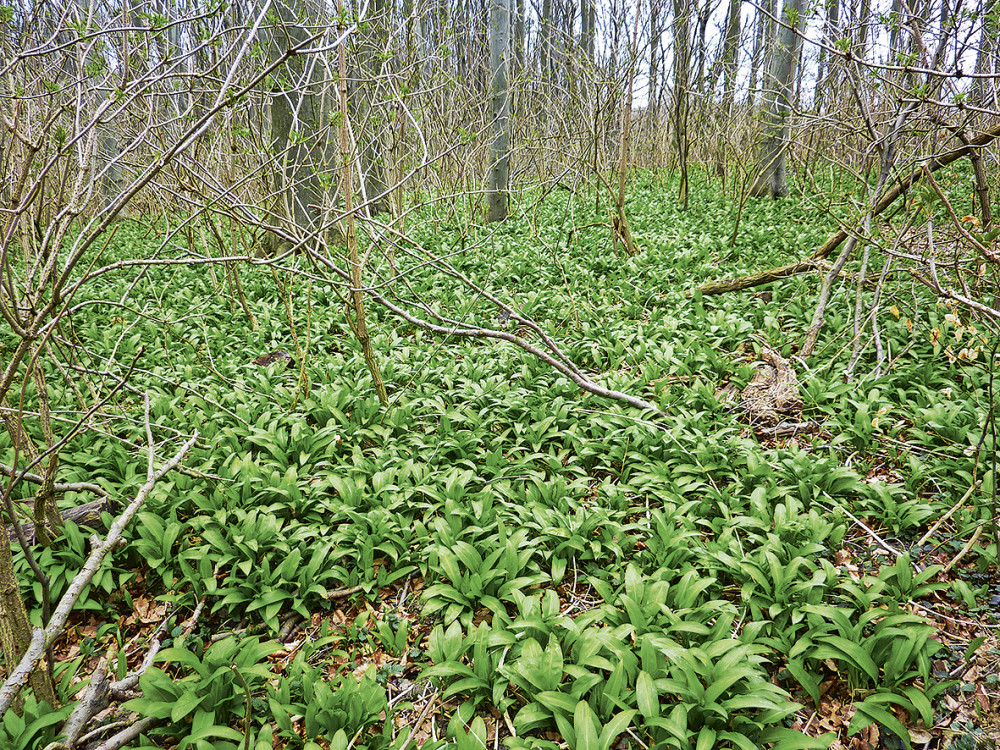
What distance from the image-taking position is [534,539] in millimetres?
2539

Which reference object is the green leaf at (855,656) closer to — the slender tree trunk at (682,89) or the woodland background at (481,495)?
the woodland background at (481,495)

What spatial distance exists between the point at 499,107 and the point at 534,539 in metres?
7.75

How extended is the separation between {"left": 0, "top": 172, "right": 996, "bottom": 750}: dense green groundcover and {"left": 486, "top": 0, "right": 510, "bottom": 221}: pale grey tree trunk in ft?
15.1

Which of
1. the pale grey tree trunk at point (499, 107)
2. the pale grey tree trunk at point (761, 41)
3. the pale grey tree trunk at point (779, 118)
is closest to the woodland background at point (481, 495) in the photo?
the pale grey tree trunk at point (779, 118)

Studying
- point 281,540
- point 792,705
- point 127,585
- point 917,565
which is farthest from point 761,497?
point 127,585

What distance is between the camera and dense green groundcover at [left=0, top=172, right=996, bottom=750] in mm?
1853

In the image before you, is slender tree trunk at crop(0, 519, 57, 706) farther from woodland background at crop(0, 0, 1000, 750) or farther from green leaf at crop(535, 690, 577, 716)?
green leaf at crop(535, 690, 577, 716)

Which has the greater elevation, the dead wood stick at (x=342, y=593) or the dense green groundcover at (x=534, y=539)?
the dense green groundcover at (x=534, y=539)

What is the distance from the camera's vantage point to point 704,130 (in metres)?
12.0

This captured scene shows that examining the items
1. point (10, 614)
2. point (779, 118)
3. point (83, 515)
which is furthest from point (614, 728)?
point (779, 118)

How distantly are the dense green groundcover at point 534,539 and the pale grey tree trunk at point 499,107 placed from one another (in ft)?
15.1

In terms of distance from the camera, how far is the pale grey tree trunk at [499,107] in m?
8.05

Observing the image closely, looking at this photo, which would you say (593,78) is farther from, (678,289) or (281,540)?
(281,540)

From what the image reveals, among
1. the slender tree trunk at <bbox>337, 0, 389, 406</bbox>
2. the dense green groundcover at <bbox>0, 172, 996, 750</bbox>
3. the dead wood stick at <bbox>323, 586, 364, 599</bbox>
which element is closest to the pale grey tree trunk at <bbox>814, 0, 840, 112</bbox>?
the dense green groundcover at <bbox>0, 172, 996, 750</bbox>
